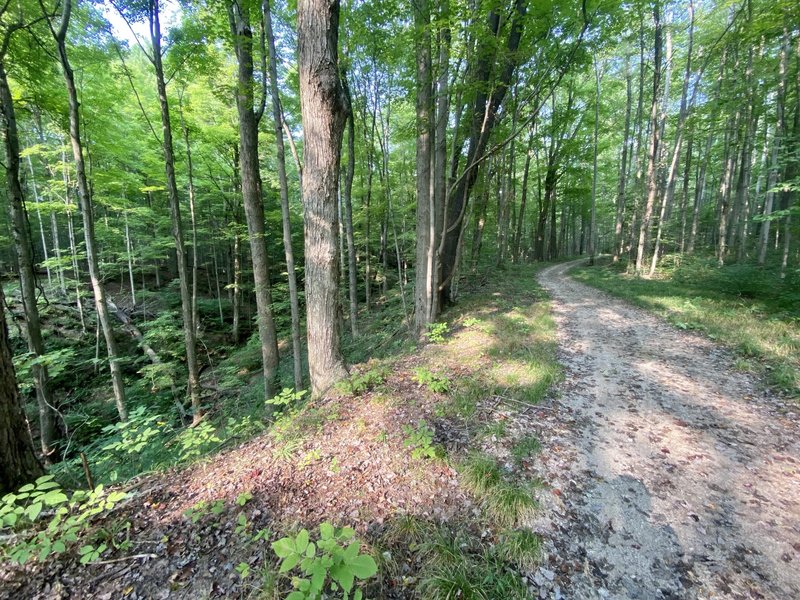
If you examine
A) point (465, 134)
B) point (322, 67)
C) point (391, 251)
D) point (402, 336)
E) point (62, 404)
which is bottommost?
point (62, 404)

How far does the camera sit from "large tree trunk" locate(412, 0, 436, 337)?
5875 millimetres

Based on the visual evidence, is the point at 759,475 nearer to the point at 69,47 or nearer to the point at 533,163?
the point at 69,47

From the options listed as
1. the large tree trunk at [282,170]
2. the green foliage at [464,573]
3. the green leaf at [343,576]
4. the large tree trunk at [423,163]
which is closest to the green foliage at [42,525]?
the green leaf at [343,576]

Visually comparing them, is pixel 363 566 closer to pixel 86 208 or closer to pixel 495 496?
pixel 495 496

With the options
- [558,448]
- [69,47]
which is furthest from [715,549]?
[69,47]

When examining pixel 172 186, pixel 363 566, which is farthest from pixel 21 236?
pixel 363 566

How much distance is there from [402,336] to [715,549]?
6.95 metres

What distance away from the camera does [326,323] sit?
15.4 ft

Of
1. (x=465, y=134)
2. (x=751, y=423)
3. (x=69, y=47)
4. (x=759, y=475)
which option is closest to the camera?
(x=759, y=475)

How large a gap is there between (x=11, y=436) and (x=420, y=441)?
3569 mm

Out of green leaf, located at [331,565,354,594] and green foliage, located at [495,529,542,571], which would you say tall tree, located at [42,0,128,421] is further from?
green foliage, located at [495,529,542,571]

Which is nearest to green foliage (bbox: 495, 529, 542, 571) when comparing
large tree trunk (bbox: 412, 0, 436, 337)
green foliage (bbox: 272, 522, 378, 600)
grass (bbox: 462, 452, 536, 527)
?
grass (bbox: 462, 452, 536, 527)

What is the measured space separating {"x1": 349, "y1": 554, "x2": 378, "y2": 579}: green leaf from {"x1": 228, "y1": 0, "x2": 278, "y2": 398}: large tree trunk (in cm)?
621

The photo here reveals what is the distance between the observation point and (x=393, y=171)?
16062mm
